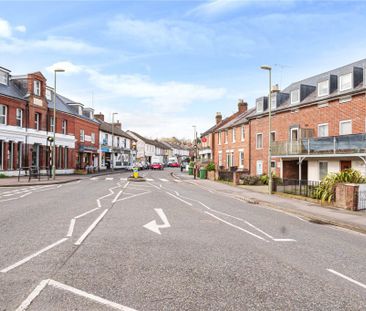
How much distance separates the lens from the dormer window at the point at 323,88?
968 inches

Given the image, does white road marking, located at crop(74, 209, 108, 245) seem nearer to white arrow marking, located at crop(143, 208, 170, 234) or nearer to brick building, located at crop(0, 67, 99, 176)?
white arrow marking, located at crop(143, 208, 170, 234)

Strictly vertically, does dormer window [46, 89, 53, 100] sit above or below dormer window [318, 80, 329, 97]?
above

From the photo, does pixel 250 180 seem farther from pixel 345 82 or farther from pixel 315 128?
pixel 345 82

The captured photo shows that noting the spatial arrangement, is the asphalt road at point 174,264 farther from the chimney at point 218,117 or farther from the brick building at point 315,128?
the chimney at point 218,117

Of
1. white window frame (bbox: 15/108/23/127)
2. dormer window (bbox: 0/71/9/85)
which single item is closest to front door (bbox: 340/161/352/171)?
white window frame (bbox: 15/108/23/127)

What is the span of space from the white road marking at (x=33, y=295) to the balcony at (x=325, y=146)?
1960 centimetres

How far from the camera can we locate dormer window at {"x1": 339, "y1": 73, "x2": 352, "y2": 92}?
73.5 ft

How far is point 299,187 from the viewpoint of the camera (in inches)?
736

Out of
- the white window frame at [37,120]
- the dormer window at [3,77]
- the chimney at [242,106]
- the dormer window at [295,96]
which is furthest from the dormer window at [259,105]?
the dormer window at [3,77]

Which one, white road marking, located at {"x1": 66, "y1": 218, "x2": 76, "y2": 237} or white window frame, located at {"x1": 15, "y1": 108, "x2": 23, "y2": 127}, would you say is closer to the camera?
white road marking, located at {"x1": 66, "y1": 218, "x2": 76, "y2": 237}

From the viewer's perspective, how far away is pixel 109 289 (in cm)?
465

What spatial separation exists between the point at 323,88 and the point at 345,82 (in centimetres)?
235

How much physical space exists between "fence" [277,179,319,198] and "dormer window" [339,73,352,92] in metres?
8.79

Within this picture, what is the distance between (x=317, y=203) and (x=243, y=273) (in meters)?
12.6
